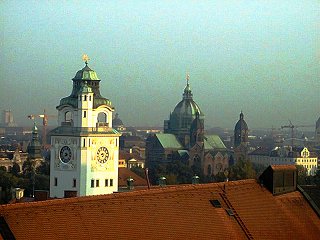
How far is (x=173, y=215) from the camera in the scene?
2069cm

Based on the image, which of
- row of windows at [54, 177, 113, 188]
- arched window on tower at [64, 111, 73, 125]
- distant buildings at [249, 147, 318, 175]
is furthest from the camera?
distant buildings at [249, 147, 318, 175]

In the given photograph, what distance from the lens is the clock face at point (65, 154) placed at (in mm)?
64062

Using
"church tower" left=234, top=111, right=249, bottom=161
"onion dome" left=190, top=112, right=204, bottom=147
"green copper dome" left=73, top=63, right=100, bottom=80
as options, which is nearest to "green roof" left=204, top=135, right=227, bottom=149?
"onion dome" left=190, top=112, right=204, bottom=147

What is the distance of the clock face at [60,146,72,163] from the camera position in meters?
64.1

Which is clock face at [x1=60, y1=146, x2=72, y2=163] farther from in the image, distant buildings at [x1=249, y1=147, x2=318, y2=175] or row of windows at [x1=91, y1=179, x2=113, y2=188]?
distant buildings at [x1=249, y1=147, x2=318, y2=175]

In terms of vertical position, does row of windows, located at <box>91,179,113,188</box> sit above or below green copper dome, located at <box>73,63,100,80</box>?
below

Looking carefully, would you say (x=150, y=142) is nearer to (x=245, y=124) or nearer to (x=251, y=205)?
(x=245, y=124)

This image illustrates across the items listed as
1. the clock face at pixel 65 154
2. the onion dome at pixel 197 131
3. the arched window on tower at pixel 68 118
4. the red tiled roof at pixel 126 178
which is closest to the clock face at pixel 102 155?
the clock face at pixel 65 154

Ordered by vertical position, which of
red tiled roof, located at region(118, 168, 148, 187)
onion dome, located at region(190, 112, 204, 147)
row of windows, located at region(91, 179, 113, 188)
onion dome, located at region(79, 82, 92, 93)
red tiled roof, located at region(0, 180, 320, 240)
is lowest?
red tiled roof, located at region(118, 168, 148, 187)

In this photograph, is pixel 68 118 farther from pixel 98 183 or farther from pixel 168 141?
pixel 168 141

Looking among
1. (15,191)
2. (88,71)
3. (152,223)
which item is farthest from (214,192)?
(88,71)

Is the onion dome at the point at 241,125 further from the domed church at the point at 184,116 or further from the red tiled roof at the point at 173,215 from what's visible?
the red tiled roof at the point at 173,215

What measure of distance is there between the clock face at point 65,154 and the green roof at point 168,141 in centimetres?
7305

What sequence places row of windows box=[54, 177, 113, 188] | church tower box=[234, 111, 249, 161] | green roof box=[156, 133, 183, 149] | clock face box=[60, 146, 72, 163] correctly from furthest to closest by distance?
1. church tower box=[234, 111, 249, 161]
2. green roof box=[156, 133, 183, 149]
3. clock face box=[60, 146, 72, 163]
4. row of windows box=[54, 177, 113, 188]
